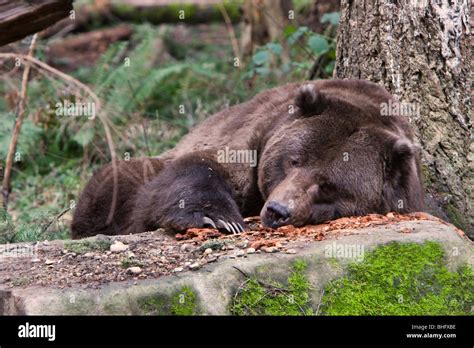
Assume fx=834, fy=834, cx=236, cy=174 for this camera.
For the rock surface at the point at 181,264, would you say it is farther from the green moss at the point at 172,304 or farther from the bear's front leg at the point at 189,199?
the bear's front leg at the point at 189,199

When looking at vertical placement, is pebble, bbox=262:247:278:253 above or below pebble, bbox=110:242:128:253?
above

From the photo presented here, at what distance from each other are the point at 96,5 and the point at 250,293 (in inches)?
521

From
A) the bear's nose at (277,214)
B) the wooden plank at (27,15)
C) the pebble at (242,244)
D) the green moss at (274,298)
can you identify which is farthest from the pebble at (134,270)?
the wooden plank at (27,15)

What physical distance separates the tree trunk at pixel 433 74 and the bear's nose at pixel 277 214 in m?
1.92

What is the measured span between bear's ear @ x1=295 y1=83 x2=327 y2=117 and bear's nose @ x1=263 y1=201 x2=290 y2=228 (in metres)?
0.97

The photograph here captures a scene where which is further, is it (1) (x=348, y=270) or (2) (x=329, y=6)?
(2) (x=329, y=6)

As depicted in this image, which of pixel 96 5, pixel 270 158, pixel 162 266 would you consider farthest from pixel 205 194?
pixel 96 5

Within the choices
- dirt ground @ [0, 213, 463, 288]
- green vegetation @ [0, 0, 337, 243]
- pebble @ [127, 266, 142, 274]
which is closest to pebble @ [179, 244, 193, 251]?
dirt ground @ [0, 213, 463, 288]

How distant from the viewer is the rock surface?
15.4ft

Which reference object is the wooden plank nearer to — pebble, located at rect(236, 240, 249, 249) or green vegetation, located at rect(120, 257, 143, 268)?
green vegetation, located at rect(120, 257, 143, 268)

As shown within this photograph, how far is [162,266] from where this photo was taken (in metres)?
5.23

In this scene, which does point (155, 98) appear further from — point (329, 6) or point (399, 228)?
point (399, 228)

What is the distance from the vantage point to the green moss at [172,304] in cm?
470

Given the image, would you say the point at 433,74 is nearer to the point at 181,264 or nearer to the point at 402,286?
the point at 402,286
